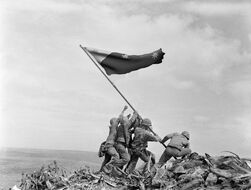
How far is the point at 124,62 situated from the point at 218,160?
638cm

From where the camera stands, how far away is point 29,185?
17234 mm

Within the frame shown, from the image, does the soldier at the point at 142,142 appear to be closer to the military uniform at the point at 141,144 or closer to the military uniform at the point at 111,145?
the military uniform at the point at 141,144

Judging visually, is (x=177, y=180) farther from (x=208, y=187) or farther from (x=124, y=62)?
(x=124, y=62)

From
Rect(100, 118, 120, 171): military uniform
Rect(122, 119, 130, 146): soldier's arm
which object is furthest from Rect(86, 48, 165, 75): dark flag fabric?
Rect(122, 119, 130, 146): soldier's arm

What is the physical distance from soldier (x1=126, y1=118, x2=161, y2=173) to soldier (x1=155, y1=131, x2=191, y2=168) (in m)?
0.46

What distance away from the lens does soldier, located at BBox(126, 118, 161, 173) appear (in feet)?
56.0

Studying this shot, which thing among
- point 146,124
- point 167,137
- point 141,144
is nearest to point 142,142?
point 141,144

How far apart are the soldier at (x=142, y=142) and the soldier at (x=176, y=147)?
0.46 meters

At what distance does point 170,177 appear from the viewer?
49.0 feet

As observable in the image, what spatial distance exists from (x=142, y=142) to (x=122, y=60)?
3.96m

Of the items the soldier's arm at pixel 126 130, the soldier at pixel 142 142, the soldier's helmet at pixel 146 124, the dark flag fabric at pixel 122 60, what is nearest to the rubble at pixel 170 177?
the soldier at pixel 142 142

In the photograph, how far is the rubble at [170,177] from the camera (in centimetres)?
1382

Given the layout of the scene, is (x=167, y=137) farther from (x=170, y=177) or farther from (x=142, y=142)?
(x=170, y=177)

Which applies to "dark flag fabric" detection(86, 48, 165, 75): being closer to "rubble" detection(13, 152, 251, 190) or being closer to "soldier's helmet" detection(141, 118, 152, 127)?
"soldier's helmet" detection(141, 118, 152, 127)
